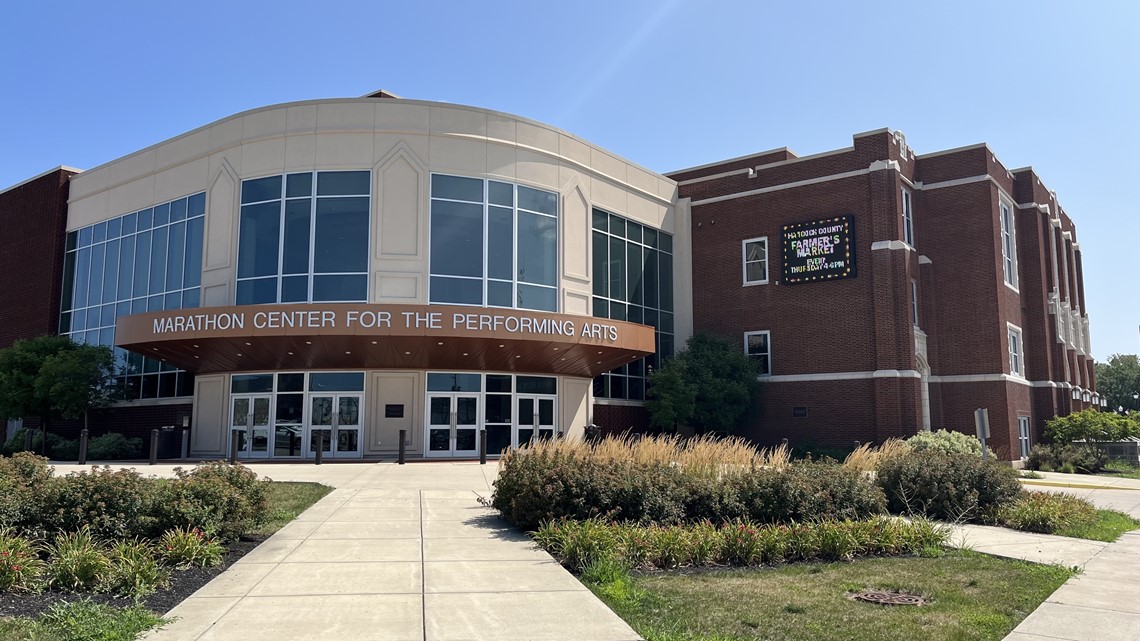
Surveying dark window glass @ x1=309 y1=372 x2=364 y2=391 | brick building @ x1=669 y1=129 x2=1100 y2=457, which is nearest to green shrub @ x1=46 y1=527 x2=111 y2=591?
dark window glass @ x1=309 y1=372 x2=364 y2=391

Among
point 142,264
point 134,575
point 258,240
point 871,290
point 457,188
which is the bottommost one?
point 134,575

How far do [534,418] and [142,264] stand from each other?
15.9 m

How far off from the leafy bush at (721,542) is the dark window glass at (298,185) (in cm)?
2005

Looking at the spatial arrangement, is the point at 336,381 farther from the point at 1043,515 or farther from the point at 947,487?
the point at 1043,515

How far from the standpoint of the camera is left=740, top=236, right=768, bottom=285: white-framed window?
35031mm

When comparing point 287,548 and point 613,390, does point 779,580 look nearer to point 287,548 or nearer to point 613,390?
point 287,548

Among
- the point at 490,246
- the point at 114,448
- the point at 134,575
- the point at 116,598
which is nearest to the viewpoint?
the point at 116,598

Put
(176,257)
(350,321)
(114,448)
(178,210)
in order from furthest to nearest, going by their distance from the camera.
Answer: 1. (178,210)
2. (176,257)
3. (114,448)
4. (350,321)

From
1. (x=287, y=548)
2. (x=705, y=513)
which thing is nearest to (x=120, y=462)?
(x=287, y=548)

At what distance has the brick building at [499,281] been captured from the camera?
27.2 metres

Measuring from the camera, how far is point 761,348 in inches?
1364

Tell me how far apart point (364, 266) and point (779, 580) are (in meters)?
20.8

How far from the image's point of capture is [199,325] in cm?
2502

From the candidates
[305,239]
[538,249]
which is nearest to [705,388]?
[538,249]
